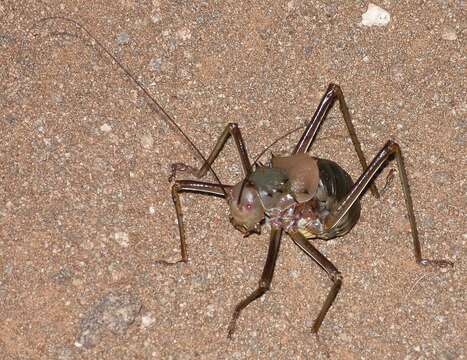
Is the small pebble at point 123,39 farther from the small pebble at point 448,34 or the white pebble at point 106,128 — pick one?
the small pebble at point 448,34

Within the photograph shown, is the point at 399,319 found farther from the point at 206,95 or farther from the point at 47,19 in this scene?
the point at 47,19

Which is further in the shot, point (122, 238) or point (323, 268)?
point (122, 238)

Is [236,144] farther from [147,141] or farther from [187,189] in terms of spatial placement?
[147,141]

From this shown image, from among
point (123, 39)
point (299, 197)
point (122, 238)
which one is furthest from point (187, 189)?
point (123, 39)

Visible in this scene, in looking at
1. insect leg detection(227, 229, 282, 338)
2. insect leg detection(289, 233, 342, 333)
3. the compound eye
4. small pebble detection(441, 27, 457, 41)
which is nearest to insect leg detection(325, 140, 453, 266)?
insect leg detection(289, 233, 342, 333)

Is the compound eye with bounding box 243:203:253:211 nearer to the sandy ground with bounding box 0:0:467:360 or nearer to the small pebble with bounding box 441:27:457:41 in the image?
the sandy ground with bounding box 0:0:467:360
